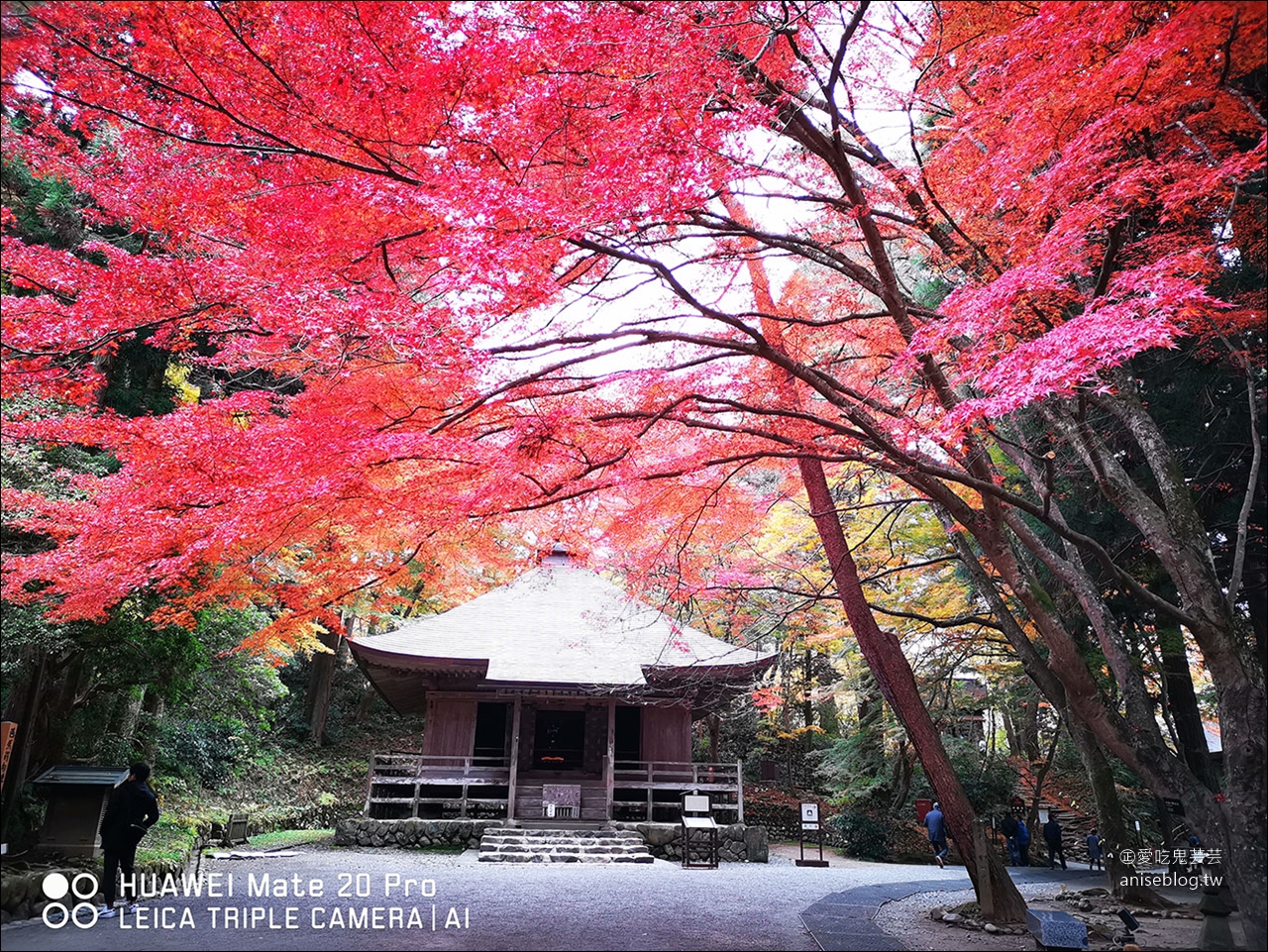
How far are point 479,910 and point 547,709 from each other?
345 inches

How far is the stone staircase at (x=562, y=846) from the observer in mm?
11188

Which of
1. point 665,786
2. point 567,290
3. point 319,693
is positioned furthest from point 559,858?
point 319,693

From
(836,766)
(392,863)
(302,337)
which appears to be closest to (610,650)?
(392,863)

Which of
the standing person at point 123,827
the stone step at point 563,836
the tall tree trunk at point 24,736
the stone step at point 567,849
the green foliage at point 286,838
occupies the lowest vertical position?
the green foliage at point 286,838

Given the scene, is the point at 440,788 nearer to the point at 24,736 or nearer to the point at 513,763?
the point at 513,763

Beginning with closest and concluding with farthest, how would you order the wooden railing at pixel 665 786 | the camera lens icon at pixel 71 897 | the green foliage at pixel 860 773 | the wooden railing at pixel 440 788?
the camera lens icon at pixel 71 897 < the wooden railing at pixel 440 788 < the wooden railing at pixel 665 786 < the green foliage at pixel 860 773

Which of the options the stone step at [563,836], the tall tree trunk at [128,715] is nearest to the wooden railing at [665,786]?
the stone step at [563,836]

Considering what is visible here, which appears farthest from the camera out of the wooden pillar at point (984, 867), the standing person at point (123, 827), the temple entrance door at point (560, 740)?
the temple entrance door at point (560, 740)

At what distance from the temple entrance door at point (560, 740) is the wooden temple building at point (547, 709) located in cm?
2

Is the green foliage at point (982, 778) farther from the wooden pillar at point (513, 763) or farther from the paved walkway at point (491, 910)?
the wooden pillar at point (513, 763)

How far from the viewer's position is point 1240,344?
786cm

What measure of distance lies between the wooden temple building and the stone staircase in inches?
30.3

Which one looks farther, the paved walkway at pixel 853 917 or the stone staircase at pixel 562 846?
the stone staircase at pixel 562 846

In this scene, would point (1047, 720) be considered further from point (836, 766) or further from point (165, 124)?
point (165, 124)
